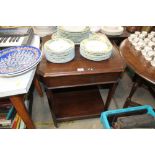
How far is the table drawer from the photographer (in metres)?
1.03

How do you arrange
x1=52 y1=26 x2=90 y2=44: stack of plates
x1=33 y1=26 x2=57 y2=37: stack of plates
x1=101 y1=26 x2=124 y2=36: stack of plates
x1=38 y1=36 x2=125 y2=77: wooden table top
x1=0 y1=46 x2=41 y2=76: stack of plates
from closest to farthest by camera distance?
x1=0 y1=46 x2=41 y2=76: stack of plates < x1=38 y1=36 x2=125 y2=77: wooden table top < x1=52 y1=26 x2=90 y2=44: stack of plates < x1=33 y1=26 x2=57 y2=37: stack of plates < x1=101 y1=26 x2=124 y2=36: stack of plates

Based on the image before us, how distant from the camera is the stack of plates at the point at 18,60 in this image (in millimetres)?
888

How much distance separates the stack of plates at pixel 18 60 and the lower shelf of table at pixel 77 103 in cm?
68

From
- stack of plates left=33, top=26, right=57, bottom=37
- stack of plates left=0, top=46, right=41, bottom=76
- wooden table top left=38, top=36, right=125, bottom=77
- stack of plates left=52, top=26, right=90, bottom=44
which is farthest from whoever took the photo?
stack of plates left=33, top=26, right=57, bottom=37

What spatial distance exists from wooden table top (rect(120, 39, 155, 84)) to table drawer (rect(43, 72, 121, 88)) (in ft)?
0.42

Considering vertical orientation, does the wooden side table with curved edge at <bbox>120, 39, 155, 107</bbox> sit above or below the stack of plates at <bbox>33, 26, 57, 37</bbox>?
above

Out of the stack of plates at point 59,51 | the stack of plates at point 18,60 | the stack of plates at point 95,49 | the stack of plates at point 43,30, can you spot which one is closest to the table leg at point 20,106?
the stack of plates at point 18,60

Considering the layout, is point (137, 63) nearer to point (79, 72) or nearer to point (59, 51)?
point (79, 72)

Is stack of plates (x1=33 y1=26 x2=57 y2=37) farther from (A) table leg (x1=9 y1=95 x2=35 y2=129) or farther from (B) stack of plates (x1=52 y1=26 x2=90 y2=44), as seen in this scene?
(A) table leg (x1=9 y1=95 x2=35 y2=129)

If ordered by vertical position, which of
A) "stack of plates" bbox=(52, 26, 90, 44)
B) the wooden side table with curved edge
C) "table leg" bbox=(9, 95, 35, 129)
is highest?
"stack of plates" bbox=(52, 26, 90, 44)

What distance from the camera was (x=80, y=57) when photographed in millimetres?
1123

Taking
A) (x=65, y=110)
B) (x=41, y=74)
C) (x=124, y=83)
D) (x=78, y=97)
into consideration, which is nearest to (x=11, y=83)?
(x=41, y=74)

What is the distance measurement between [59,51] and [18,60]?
277mm

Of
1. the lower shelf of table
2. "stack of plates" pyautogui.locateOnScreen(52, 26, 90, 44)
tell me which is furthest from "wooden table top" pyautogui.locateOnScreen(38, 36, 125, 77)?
the lower shelf of table
